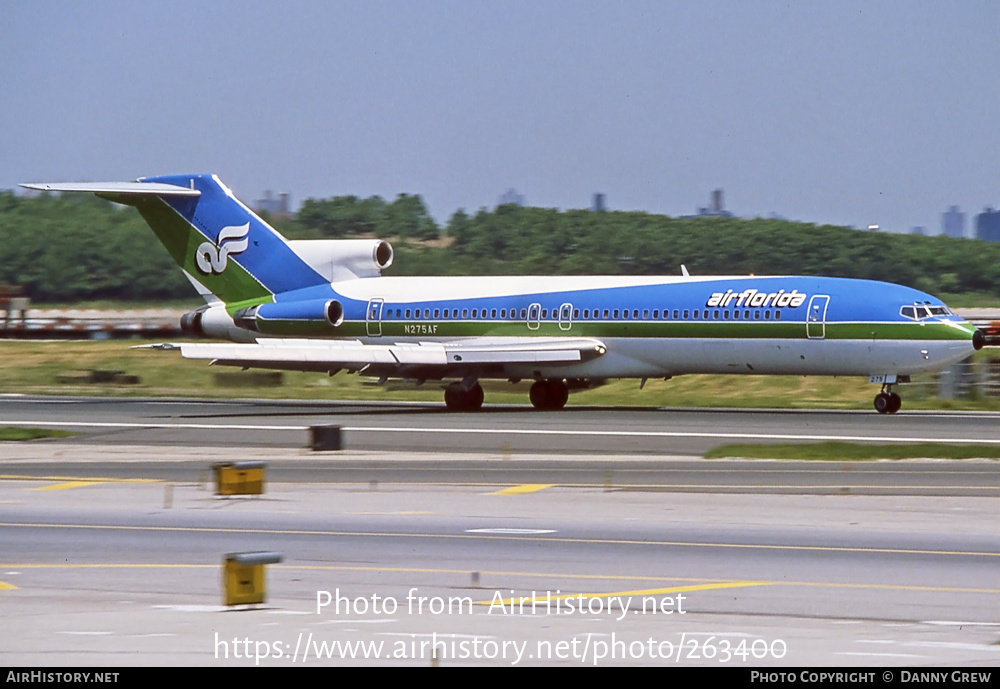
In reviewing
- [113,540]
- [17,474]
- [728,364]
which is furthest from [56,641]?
[728,364]

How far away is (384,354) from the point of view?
46062mm

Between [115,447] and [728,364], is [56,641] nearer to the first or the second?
[115,447]

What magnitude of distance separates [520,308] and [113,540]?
2817 centimetres

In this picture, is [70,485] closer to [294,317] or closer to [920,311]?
[294,317]

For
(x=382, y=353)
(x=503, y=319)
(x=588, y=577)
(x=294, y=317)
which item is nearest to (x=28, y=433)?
(x=382, y=353)

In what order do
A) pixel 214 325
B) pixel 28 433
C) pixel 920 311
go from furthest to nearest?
1. pixel 214 325
2. pixel 920 311
3. pixel 28 433

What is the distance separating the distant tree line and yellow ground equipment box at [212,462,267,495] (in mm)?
41978

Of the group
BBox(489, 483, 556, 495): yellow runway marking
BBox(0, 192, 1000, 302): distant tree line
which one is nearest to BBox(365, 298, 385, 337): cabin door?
BBox(0, 192, 1000, 302): distant tree line

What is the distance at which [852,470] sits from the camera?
28.6m

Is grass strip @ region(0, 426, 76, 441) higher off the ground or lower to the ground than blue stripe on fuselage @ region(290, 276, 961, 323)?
lower

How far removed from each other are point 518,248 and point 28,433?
135 feet

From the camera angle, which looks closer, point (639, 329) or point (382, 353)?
point (639, 329)

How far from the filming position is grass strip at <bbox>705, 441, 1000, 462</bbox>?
3106 centimetres

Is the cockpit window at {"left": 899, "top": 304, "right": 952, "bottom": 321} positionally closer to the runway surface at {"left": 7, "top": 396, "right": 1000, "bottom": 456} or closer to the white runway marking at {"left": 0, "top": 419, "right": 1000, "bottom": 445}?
the runway surface at {"left": 7, "top": 396, "right": 1000, "bottom": 456}
